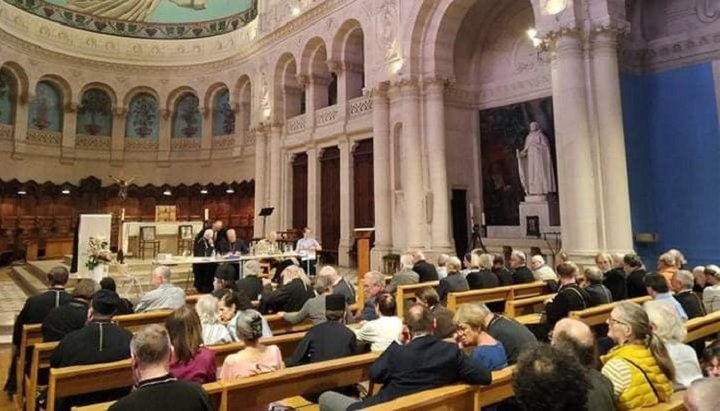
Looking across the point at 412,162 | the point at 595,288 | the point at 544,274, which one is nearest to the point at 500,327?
the point at 595,288

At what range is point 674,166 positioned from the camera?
1012 centimetres

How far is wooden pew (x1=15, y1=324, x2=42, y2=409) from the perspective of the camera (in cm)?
412

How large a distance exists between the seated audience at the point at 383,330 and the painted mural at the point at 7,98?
67.5 feet

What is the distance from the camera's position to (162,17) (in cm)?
2139

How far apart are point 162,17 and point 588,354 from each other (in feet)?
78.5

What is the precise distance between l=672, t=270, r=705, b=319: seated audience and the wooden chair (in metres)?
12.2

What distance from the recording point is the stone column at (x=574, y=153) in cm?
882

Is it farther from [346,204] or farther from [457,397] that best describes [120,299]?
[346,204]

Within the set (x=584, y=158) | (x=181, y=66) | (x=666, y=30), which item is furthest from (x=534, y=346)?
(x=181, y=66)

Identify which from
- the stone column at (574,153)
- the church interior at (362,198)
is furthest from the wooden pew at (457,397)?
the stone column at (574,153)

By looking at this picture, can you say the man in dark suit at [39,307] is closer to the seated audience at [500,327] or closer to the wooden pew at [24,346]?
the wooden pew at [24,346]

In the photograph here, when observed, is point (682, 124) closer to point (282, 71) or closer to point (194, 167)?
point (282, 71)

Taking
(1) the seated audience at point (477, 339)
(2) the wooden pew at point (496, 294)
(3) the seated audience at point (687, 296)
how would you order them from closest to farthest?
(1) the seated audience at point (477, 339), (3) the seated audience at point (687, 296), (2) the wooden pew at point (496, 294)

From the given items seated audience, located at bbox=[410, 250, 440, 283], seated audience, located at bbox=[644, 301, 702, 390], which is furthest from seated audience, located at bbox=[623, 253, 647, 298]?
seated audience, located at bbox=[644, 301, 702, 390]
